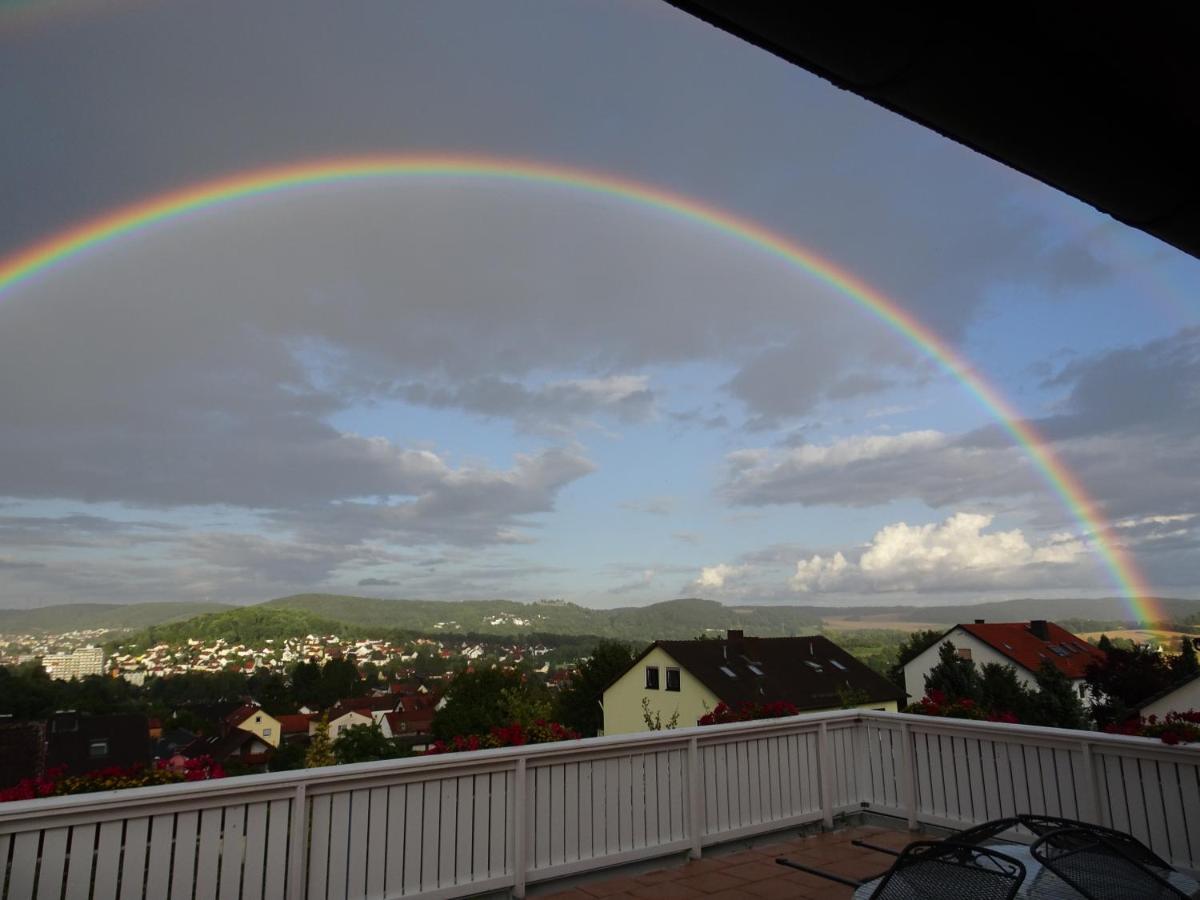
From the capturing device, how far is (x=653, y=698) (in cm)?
3005

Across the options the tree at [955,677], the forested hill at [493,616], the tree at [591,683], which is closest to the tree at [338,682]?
the forested hill at [493,616]

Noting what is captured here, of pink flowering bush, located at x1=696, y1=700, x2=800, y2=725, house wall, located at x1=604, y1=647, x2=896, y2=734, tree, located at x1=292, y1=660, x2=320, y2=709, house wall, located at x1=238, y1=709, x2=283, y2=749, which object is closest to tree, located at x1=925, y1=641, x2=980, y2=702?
house wall, located at x1=604, y1=647, x2=896, y2=734

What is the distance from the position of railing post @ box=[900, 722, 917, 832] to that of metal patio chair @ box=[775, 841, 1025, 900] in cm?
299

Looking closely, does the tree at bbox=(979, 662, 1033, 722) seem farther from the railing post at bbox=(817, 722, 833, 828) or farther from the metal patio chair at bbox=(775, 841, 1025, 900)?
the metal patio chair at bbox=(775, 841, 1025, 900)

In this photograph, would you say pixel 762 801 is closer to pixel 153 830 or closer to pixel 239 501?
pixel 153 830

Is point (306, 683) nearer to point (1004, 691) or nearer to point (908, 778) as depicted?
point (908, 778)

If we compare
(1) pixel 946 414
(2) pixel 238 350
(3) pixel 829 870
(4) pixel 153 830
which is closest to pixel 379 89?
(4) pixel 153 830

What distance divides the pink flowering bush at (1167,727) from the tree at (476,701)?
2533 centimetres

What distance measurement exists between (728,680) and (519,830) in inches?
1057

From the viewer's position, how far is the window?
95.4 ft

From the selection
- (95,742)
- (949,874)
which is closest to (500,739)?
(949,874)

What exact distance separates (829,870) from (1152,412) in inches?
802

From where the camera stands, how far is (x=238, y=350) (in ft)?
68.5

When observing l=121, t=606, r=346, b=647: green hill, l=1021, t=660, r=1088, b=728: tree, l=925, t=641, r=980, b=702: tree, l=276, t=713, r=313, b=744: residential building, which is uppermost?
l=121, t=606, r=346, b=647: green hill
